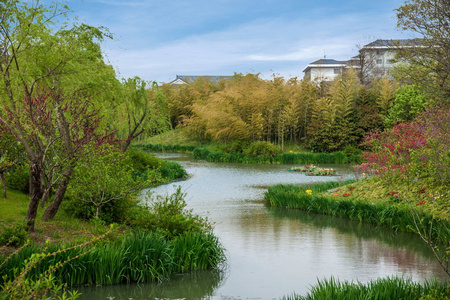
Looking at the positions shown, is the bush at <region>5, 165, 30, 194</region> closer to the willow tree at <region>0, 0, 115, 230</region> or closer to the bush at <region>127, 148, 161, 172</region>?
the willow tree at <region>0, 0, 115, 230</region>

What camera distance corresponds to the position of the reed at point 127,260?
247 inches

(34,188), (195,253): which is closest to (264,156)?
(195,253)

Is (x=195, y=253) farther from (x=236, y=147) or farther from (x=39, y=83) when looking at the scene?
(x=236, y=147)

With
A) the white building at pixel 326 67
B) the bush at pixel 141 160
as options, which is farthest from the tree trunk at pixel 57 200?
the white building at pixel 326 67

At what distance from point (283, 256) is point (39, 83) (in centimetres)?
546

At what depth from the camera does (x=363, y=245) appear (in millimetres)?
9367

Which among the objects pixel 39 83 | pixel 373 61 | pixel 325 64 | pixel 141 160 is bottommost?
pixel 141 160

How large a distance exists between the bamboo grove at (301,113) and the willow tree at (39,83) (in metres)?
23.0

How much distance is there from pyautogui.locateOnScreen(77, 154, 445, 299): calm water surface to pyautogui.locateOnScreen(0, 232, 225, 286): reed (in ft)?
0.53

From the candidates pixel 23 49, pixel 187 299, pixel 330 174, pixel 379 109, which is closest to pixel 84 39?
pixel 23 49

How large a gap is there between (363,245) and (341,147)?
78.3ft

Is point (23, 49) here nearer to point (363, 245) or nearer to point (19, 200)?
point (19, 200)

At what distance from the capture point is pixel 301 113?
34656mm

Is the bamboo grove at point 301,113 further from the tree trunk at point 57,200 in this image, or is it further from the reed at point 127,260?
the reed at point 127,260
